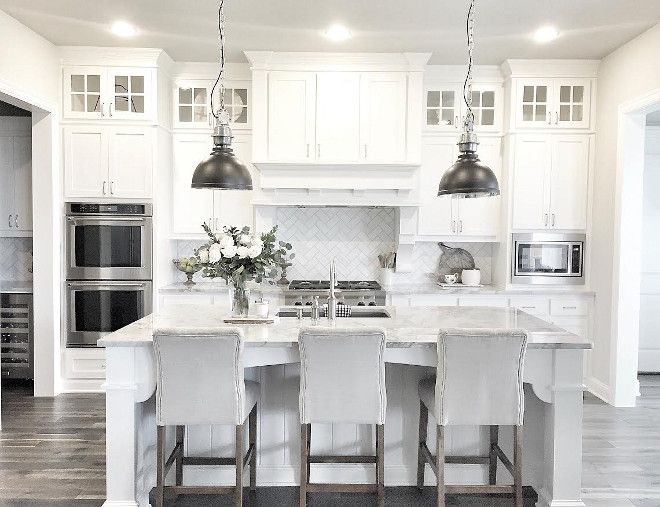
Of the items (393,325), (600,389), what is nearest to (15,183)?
(393,325)

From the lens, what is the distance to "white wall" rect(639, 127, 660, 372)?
631 centimetres

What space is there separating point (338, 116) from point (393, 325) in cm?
266

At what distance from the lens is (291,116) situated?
Answer: 17.8 ft

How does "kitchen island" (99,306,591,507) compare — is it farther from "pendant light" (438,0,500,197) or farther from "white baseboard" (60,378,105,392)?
"white baseboard" (60,378,105,392)

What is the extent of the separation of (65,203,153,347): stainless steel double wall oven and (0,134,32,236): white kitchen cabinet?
2.62 feet

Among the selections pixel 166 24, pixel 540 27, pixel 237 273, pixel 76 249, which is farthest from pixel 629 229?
pixel 76 249

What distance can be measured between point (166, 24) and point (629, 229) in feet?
13.5

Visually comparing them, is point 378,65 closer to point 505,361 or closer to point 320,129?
point 320,129

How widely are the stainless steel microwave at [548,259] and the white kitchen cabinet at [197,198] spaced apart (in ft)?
8.44

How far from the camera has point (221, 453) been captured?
3355 millimetres

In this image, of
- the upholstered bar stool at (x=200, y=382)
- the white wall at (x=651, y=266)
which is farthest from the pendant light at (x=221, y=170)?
the white wall at (x=651, y=266)

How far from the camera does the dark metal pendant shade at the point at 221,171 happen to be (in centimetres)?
323

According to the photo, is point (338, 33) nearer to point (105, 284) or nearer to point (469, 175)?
point (469, 175)

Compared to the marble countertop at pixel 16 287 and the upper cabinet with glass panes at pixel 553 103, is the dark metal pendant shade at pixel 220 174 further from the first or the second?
the upper cabinet with glass panes at pixel 553 103
